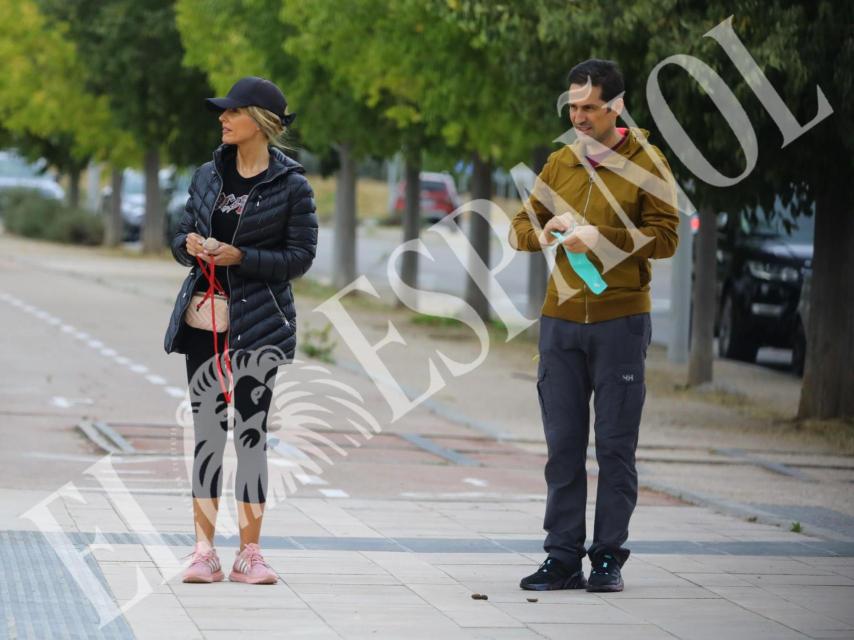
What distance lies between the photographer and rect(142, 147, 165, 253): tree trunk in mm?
41688

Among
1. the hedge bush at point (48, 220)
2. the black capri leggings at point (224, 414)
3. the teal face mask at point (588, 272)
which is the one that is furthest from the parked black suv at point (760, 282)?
the hedge bush at point (48, 220)

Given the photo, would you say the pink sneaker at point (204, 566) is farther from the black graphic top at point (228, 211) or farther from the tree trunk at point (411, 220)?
the tree trunk at point (411, 220)

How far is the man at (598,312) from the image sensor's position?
6.90 meters

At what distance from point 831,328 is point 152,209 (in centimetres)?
3000

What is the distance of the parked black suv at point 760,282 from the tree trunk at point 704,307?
1.67 m

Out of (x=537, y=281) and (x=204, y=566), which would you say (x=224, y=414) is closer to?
(x=204, y=566)

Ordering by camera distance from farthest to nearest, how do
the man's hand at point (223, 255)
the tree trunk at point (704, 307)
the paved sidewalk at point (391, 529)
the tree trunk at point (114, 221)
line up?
the tree trunk at point (114, 221) → the tree trunk at point (704, 307) → the man's hand at point (223, 255) → the paved sidewalk at point (391, 529)

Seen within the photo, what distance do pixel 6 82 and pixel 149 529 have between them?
34619mm

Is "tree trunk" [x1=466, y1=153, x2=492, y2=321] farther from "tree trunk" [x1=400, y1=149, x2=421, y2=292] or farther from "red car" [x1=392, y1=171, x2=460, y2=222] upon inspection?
"red car" [x1=392, y1=171, x2=460, y2=222]

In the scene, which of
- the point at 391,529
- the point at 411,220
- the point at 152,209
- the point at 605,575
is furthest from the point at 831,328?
the point at 152,209

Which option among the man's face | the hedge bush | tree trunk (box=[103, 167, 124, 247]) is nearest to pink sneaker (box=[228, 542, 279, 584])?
the man's face

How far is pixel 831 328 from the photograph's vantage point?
14078 mm

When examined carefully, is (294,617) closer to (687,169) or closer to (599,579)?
(599,579)

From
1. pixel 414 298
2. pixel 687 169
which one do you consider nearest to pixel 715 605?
pixel 687 169
